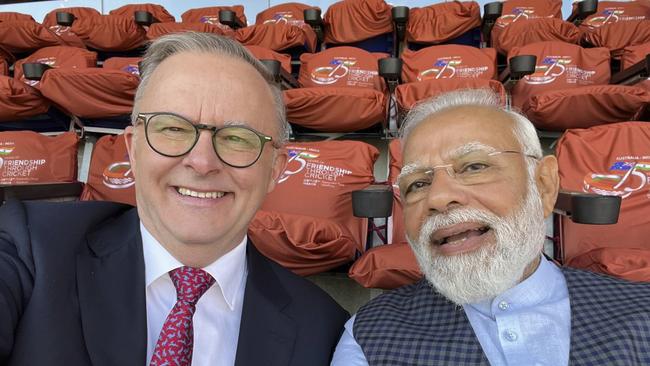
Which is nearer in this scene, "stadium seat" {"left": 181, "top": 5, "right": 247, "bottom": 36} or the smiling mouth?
the smiling mouth

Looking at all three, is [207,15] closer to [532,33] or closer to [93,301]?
[532,33]

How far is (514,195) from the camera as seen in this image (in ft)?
2.23

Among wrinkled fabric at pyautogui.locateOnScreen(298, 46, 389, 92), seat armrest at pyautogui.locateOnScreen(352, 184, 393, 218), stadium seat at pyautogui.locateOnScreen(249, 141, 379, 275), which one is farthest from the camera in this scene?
wrinkled fabric at pyautogui.locateOnScreen(298, 46, 389, 92)

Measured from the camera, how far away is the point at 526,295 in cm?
66

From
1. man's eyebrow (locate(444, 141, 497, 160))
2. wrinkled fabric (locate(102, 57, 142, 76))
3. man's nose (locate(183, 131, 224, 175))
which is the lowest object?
man's eyebrow (locate(444, 141, 497, 160))

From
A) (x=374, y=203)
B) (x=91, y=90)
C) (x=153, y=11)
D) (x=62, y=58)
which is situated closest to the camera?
(x=374, y=203)

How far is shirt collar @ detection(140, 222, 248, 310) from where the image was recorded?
0.59 meters

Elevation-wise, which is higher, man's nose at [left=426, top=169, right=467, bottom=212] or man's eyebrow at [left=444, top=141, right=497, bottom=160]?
man's eyebrow at [left=444, top=141, right=497, bottom=160]

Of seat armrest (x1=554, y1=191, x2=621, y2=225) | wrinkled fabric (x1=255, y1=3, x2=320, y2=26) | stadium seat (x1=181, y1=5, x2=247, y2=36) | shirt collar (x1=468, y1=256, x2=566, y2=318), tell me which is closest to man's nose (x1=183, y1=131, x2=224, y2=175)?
shirt collar (x1=468, y1=256, x2=566, y2=318)

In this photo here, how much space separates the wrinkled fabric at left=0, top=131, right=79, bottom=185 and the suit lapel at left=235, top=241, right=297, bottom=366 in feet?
3.62

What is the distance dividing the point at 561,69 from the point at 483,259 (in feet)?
4.85

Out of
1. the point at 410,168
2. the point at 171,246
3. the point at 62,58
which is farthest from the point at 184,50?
the point at 62,58

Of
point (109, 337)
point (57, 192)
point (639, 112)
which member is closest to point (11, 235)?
point (109, 337)

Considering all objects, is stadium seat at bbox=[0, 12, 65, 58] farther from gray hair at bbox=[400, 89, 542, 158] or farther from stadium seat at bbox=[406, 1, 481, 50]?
gray hair at bbox=[400, 89, 542, 158]
